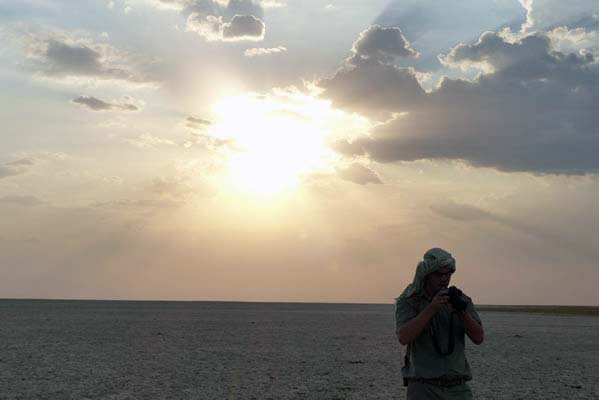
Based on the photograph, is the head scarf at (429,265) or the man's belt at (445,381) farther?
the man's belt at (445,381)

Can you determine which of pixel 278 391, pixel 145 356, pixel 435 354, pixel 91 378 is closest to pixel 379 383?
pixel 278 391

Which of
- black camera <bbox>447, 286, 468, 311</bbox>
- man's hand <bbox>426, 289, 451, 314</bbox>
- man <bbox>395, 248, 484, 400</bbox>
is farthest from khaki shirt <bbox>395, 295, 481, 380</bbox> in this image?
man's hand <bbox>426, 289, 451, 314</bbox>

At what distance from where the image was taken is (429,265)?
20.4 feet

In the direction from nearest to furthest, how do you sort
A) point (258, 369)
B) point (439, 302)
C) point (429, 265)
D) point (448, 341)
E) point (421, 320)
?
point (439, 302), point (421, 320), point (429, 265), point (448, 341), point (258, 369)

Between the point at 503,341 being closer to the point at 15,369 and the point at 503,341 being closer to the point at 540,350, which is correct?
the point at 540,350

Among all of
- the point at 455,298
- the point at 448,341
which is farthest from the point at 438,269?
the point at 448,341

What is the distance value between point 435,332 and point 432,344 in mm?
107

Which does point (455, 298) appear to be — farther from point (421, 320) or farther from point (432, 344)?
point (432, 344)

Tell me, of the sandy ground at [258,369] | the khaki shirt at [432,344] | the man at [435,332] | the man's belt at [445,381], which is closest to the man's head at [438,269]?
the man at [435,332]

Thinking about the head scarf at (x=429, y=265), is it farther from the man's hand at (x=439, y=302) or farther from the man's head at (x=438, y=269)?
the man's hand at (x=439, y=302)

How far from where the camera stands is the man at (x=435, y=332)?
20.3 ft

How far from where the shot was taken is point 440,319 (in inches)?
253

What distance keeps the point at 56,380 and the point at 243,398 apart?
22.9 feet

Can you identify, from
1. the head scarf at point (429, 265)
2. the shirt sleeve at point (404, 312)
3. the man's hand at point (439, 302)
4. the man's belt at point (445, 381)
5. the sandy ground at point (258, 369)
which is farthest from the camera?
the sandy ground at point (258, 369)
